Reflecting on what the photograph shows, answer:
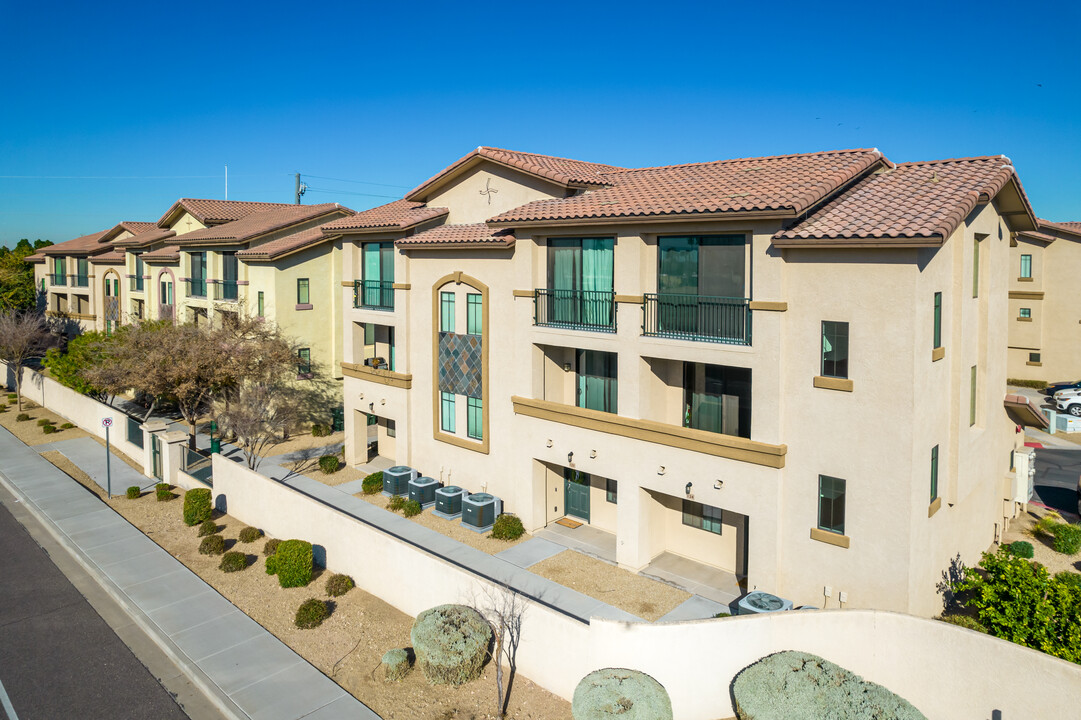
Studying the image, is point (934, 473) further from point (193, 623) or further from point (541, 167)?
point (193, 623)

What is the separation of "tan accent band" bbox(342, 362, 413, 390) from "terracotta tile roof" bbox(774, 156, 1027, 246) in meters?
15.5

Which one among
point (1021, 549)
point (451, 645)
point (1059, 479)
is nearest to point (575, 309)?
point (451, 645)

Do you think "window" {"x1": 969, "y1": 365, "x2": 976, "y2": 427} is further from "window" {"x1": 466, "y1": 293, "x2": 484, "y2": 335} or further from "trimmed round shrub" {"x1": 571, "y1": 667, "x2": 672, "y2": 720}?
"window" {"x1": 466, "y1": 293, "x2": 484, "y2": 335}

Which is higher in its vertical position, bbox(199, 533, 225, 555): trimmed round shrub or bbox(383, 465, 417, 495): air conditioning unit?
bbox(383, 465, 417, 495): air conditioning unit

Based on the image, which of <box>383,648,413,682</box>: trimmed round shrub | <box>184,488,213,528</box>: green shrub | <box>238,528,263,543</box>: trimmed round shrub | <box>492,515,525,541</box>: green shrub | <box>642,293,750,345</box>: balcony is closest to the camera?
<box>383,648,413,682</box>: trimmed round shrub

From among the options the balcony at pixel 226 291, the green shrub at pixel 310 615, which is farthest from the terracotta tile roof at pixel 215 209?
the green shrub at pixel 310 615

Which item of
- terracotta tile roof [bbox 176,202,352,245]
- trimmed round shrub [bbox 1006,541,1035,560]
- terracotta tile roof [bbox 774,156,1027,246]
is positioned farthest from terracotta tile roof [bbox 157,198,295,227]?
trimmed round shrub [bbox 1006,541,1035,560]

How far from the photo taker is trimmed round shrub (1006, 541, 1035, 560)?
2089 cm

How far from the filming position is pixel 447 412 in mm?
26172

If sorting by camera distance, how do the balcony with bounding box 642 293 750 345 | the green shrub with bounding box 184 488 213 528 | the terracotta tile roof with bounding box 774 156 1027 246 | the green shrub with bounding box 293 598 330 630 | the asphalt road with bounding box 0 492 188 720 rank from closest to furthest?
the asphalt road with bounding box 0 492 188 720
the terracotta tile roof with bounding box 774 156 1027 246
the green shrub with bounding box 293 598 330 630
the balcony with bounding box 642 293 750 345
the green shrub with bounding box 184 488 213 528

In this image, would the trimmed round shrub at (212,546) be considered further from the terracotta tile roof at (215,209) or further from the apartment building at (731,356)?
the terracotta tile roof at (215,209)

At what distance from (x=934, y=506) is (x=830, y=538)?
2710 mm

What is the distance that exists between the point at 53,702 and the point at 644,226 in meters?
16.9

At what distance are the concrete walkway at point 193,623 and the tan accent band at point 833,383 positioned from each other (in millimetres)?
11736
